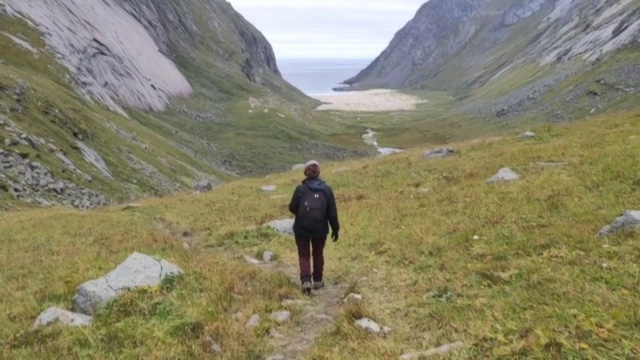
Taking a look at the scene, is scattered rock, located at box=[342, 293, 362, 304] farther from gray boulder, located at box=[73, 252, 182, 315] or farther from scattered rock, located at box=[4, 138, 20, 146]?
scattered rock, located at box=[4, 138, 20, 146]

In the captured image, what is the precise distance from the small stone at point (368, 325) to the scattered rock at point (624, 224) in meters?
5.80

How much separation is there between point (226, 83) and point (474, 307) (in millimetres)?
134707

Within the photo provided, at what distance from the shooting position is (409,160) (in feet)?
106

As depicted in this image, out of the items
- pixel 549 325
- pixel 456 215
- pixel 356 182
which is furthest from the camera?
Answer: pixel 356 182

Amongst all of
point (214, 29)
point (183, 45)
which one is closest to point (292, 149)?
point (183, 45)

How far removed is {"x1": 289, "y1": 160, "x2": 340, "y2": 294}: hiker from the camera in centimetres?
1241

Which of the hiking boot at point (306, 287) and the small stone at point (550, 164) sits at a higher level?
the small stone at point (550, 164)

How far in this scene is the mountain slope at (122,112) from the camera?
3756 centimetres

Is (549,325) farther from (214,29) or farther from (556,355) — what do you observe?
(214,29)

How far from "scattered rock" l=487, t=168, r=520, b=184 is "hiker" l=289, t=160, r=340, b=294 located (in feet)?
33.5

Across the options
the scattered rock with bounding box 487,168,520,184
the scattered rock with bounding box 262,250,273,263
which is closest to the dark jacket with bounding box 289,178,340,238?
the scattered rock with bounding box 262,250,273,263

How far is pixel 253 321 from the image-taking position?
10.2 meters

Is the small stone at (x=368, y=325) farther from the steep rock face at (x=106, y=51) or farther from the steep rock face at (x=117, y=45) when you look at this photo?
the steep rock face at (x=106, y=51)

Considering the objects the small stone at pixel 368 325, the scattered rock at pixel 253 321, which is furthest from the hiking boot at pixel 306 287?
the small stone at pixel 368 325
